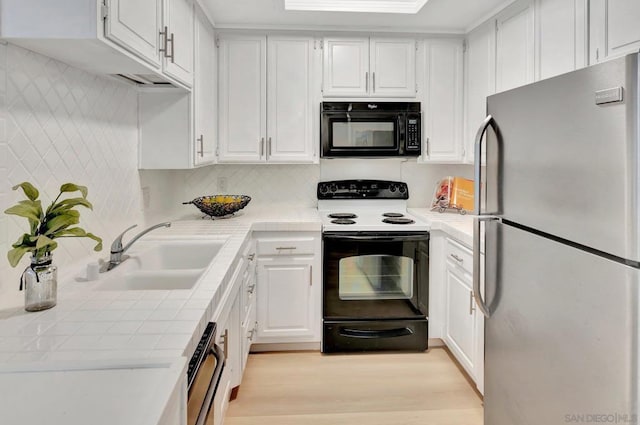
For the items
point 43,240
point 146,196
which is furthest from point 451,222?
point 43,240

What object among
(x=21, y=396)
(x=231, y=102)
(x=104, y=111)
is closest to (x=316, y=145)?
(x=231, y=102)

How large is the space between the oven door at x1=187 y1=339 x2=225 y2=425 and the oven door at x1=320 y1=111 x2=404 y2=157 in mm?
1985

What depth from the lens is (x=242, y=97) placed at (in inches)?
117

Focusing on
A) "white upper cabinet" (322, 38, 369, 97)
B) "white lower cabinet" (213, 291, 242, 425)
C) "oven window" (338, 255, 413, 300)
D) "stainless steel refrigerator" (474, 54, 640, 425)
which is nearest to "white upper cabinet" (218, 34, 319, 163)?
"white upper cabinet" (322, 38, 369, 97)

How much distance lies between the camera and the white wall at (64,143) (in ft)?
4.37

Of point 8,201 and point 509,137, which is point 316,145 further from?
point 8,201

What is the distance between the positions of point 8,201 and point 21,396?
809mm

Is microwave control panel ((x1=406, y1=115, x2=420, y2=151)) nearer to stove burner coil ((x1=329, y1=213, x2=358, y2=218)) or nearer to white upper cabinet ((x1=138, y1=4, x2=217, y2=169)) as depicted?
stove burner coil ((x1=329, y1=213, x2=358, y2=218))

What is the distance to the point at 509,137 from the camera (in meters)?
1.48

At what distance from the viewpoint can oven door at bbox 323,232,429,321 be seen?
→ 2758 mm

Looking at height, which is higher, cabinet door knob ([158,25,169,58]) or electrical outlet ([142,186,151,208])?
cabinet door knob ([158,25,169,58])

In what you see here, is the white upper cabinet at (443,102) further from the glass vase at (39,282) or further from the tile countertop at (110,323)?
the glass vase at (39,282)

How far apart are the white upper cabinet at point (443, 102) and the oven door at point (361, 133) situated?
25cm

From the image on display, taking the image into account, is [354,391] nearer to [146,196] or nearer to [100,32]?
[146,196]
